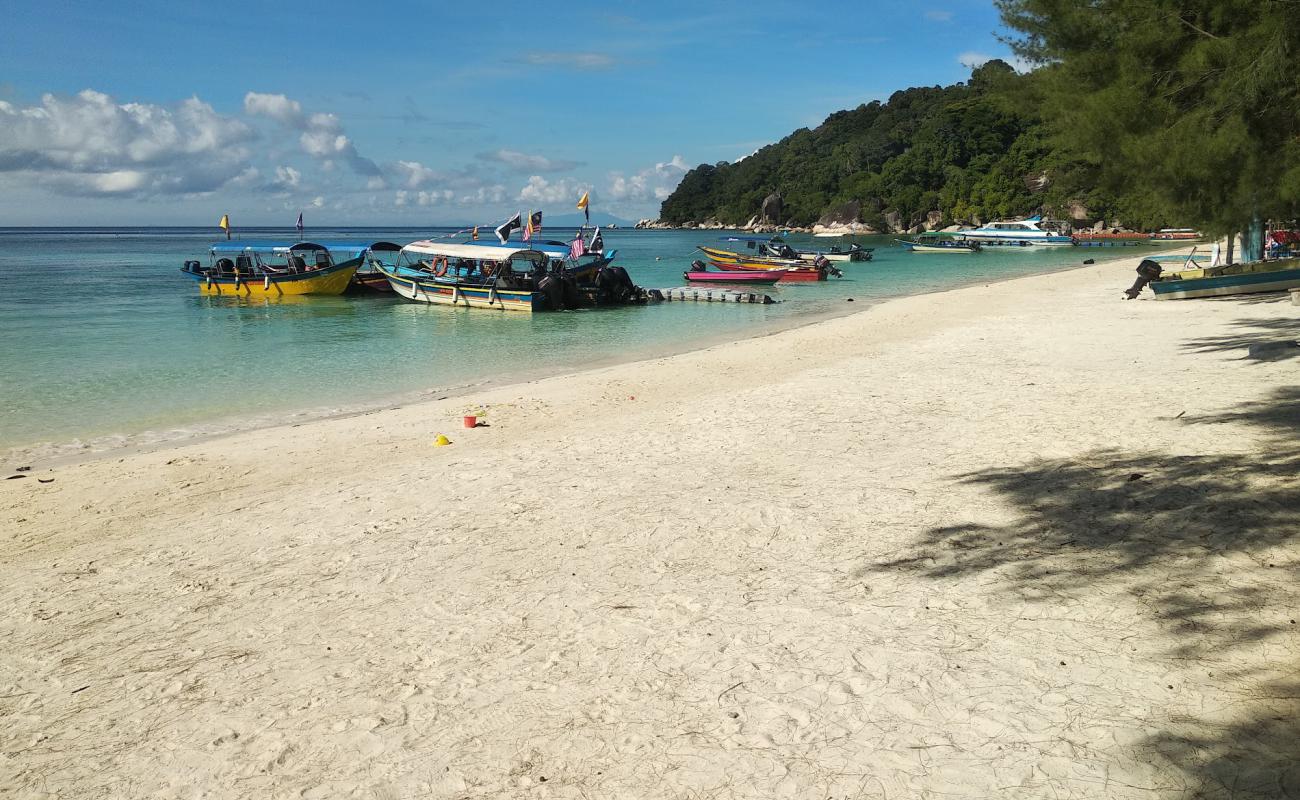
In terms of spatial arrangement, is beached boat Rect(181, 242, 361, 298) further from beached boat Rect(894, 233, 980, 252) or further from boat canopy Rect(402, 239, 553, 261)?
beached boat Rect(894, 233, 980, 252)

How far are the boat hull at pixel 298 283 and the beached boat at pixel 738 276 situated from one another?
1478 cm

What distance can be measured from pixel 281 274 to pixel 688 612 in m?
34.5

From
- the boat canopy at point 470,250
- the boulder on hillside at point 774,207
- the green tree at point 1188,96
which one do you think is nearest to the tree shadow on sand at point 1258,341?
the green tree at point 1188,96

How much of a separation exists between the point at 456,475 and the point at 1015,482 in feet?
16.8

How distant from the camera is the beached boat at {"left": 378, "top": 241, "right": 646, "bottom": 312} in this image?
1195 inches

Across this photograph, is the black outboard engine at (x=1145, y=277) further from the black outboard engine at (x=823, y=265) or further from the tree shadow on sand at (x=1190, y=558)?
the black outboard engine at (x=823, y=265)

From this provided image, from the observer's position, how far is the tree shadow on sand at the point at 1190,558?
3516 mm

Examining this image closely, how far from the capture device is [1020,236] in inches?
3127

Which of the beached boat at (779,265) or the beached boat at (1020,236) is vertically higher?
the beached boat at (1020,236)

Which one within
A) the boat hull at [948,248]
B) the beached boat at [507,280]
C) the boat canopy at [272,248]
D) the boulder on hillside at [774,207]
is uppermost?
the boulder on hillside at [774,207]

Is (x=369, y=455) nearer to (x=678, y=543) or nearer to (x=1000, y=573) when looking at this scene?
(x=678, y=543)

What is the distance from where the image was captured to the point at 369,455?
9930mm

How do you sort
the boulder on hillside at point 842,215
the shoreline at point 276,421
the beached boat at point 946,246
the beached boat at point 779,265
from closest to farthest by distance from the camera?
the shoreline at point 276,421 < the beached boat at point 779,265 < the beached boat at point 946,246 < the boulder on hillside at point 842,215

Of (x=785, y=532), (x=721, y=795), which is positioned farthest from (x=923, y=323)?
(x=721, y=795)
